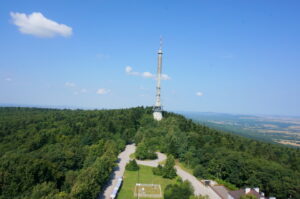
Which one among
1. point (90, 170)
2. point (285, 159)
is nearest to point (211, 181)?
point (285, 159)

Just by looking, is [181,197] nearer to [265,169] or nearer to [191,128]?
[265,169]

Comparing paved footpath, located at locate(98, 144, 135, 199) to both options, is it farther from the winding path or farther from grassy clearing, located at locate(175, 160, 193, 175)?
grassy clearing, located at locate(175, 160, 193, 175)

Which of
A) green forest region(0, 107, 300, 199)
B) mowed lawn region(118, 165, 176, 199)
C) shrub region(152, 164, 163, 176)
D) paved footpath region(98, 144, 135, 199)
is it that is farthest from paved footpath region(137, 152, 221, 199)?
paved footpath region(98, 144, 135, 199)

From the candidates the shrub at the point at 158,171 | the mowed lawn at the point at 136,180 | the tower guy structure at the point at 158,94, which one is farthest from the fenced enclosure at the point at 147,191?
the tower guy structure at the point at 158,94

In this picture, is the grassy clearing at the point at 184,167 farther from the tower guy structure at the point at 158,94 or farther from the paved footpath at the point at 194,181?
the tower guy structure at the point at 158,94

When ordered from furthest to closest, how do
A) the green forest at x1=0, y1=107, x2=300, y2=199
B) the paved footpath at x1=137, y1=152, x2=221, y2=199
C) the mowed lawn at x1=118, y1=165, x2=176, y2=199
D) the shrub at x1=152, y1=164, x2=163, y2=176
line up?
the shrub at x1=152, y1=164, x2=163, y2=176 < the paved footpath at x1=137, y1=152, x2=221, y2=199 < the mowed lawn at x1=118, y1=165, x2=176, y2=199 < the green forest at x1=0, y1=107, x2=300, y2=199

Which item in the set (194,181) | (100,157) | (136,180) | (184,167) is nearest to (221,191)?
(194,181)

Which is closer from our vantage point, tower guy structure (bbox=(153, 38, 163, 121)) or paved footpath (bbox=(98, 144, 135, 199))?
paved footpath (bbox=(98, 144, 135, 199))
